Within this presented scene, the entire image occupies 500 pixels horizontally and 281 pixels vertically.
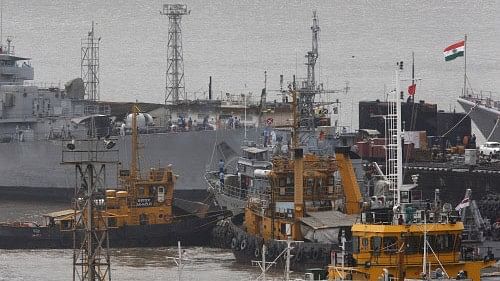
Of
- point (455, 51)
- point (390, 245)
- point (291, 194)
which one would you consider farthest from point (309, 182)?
point (390, 245)

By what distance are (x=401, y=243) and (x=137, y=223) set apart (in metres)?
30.3

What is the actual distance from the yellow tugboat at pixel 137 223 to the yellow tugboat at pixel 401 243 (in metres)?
28.3

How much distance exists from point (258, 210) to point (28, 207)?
24.9m

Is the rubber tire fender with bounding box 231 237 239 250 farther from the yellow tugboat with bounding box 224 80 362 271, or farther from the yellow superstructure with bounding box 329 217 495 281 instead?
the yellow superstructure with bounding box 329 217 495 281

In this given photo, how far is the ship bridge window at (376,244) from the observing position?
3044cm

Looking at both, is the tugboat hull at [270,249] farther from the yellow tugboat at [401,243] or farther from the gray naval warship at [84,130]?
the gray naval warship at [84,130]

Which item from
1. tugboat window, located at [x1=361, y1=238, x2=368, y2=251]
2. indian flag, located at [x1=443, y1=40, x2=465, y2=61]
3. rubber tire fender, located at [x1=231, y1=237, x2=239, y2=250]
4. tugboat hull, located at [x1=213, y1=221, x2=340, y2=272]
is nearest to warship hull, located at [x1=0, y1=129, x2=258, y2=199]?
tugboat hull, located at [x1=213, y1=221, x2=340, y2=272]

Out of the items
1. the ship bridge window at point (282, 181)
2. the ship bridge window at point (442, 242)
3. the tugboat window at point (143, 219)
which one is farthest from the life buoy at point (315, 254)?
the ship bridge window at point (442, 242)

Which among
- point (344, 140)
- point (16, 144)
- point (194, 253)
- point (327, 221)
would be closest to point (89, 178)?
point (327, 221)

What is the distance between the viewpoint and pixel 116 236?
59.0m

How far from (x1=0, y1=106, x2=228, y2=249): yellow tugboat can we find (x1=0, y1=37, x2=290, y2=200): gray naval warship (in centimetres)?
1606

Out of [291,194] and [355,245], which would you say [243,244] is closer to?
[291,194]

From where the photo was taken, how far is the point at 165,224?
59625mm

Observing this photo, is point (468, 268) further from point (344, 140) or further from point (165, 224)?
point (344, 140)
